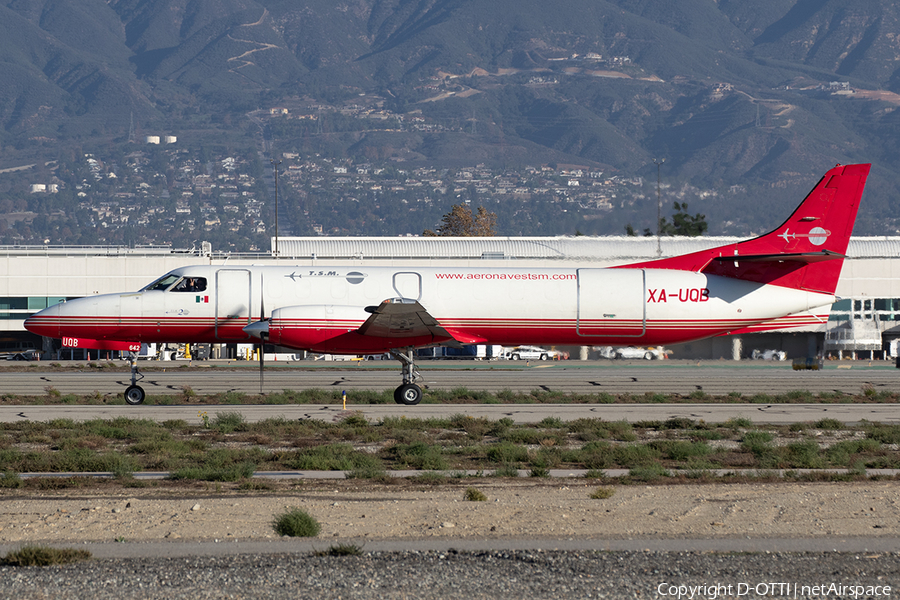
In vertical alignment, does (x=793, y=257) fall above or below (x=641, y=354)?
above

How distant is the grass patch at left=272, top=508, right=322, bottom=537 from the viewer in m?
11.1

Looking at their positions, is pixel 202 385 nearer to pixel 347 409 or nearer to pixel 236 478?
pixel 347 409

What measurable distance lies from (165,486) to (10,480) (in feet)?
7.60

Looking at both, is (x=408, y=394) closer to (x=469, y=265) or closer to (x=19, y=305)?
(x=469, y=265)

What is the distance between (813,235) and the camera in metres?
29.7

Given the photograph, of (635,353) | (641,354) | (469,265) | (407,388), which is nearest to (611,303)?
(407,388)

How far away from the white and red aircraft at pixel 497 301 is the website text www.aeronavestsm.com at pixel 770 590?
1818 cm

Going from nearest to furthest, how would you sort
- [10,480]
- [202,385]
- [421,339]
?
1. [10,480]
2. [421,339]
3. [202,385]

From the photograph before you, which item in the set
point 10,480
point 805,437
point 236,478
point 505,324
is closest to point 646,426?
point 805,437

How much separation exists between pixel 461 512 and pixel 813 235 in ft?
68.6

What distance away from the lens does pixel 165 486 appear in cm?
1456

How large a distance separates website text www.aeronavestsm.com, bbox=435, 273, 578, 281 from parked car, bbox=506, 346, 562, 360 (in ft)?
141

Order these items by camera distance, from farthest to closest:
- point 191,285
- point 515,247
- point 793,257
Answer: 1. point 515,247
2. point 191,285
3. point 793,257

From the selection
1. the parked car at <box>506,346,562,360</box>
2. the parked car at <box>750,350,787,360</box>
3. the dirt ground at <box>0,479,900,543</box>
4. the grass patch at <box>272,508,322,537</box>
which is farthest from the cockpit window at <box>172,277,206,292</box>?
the parked car at <box>750,350,787,360</box>
